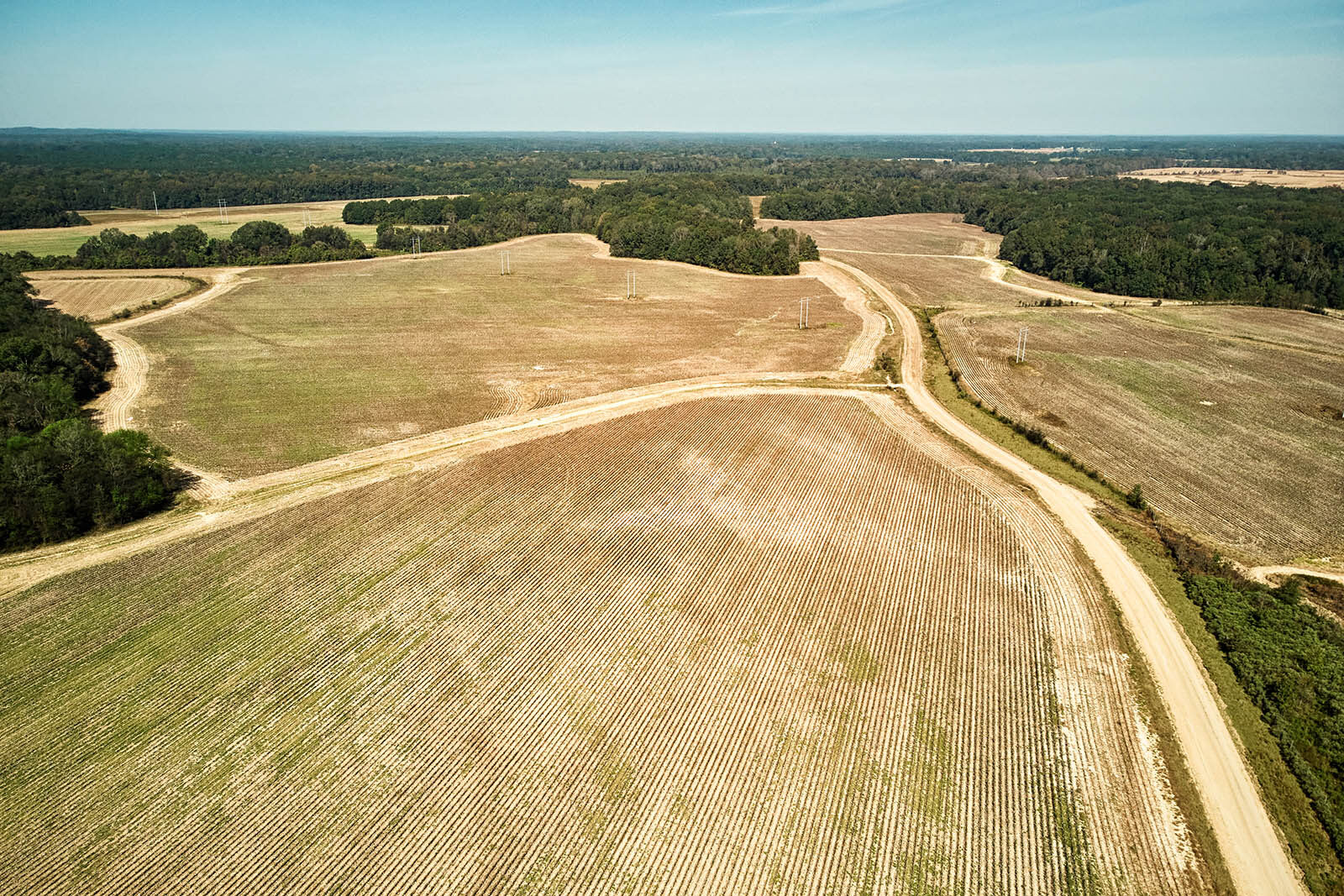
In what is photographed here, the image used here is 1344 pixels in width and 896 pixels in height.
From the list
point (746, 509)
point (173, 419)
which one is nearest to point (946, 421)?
point (746, 509)

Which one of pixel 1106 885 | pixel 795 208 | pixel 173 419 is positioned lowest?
pixel 1106 885

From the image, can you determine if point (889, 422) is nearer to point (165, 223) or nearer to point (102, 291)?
point (102, 291)

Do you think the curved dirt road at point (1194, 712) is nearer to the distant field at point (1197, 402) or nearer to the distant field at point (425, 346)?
the distant field at point (1197, 402)

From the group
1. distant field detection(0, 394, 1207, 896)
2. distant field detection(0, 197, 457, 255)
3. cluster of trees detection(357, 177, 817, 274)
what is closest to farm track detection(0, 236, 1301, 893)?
distant field detection(0, 394, 1207, 896)

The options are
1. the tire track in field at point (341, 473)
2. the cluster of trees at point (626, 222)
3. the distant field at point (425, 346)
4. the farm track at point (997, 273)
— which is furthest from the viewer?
the cluster of trees at point (626, 222)

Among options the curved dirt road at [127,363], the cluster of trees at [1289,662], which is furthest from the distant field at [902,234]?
the cluster of trees at [1289,662]

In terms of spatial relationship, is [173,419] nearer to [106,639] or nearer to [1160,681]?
[106,639]

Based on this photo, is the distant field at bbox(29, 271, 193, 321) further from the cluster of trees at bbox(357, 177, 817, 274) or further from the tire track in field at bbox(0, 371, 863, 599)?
the tire track in field at bbox(0, 371, 863, 599)
